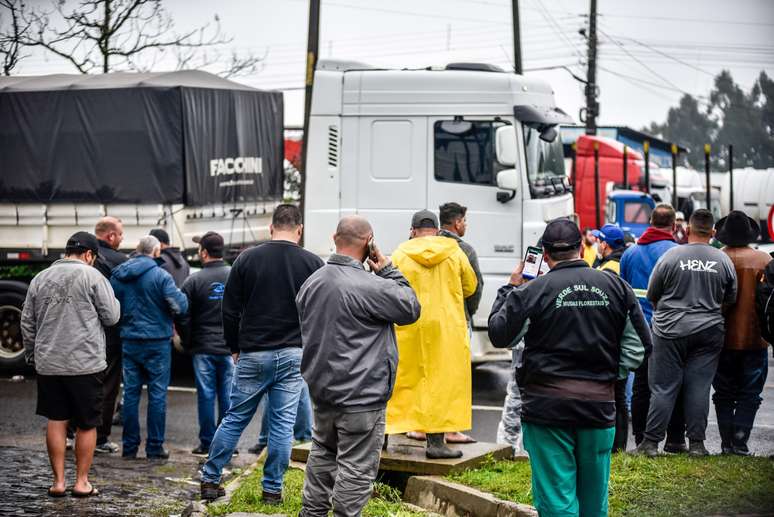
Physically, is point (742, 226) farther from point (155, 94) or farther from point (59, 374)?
point (155, 94)

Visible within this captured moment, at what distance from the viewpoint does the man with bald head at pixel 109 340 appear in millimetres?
9258

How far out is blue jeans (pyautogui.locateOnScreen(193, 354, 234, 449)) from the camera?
898 centimetres

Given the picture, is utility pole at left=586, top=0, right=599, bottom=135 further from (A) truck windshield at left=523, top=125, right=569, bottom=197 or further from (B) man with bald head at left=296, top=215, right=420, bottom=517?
(B) man with bald head at left=296, top=215, right=420, bottom=517

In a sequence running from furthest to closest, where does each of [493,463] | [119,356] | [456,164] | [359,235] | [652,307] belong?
1. [456,164]
2. [119,356]
3. [652,307]
4. [493,463]
5. [359,235]

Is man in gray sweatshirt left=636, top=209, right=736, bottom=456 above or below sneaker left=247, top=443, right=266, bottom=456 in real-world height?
above

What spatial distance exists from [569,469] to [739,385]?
345 centimetres

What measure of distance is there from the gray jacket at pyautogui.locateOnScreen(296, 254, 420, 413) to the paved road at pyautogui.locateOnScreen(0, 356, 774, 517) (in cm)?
222

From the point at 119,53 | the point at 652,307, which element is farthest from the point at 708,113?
the point at 652,307

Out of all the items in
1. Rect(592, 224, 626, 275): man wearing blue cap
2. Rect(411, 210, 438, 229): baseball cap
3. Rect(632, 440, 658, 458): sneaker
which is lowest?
Rect(632, 440, 658, 458): sneaker

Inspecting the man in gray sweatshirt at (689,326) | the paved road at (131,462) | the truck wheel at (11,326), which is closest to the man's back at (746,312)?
the man in gray sweatshirt at (689,326)

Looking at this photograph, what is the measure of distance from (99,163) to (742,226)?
7.98m

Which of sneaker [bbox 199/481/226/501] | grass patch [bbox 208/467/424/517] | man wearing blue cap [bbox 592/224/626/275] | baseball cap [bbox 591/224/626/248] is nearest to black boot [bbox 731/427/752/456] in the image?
man wearing blue cap [bbox 592/224/626/275]

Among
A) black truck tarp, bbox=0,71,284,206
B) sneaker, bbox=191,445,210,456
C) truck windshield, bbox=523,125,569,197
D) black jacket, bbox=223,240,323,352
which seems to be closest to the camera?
black jacket, bbox=223,240,323,352

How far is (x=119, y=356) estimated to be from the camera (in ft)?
30.8
